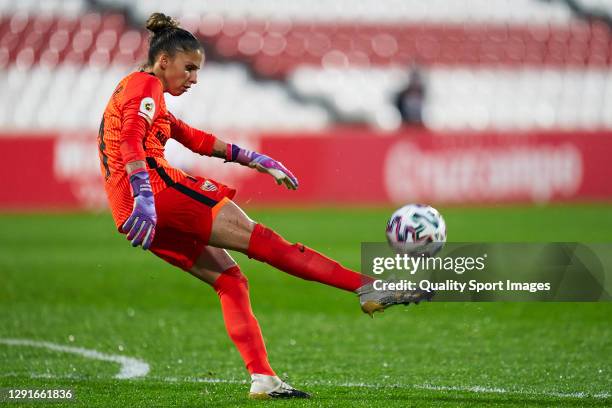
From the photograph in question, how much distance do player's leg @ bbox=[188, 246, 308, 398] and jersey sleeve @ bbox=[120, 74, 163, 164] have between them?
73 centimetres

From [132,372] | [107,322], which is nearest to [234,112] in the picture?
[107,322]

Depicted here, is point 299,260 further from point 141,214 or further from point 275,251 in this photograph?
point 141,214

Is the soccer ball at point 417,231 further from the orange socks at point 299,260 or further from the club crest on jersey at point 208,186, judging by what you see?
the club crest on jersey at point 208,186

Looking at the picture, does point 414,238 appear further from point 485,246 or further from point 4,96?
point 4,96

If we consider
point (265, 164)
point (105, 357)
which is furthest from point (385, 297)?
point (105, 357)

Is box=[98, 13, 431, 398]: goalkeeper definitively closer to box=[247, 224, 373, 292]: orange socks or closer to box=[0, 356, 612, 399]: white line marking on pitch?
box=[247, 224, 373, 292]: orange socks

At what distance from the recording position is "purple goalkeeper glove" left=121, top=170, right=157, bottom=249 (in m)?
4.50

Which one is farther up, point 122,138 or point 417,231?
point 122,138

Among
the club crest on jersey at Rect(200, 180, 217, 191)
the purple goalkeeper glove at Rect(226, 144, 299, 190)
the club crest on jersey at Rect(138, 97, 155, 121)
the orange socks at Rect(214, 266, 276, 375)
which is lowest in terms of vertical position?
the orange socks at Rect(214, 266, 276, 375)

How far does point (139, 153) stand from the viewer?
4.57 metres

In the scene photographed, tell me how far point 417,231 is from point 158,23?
1659 mm

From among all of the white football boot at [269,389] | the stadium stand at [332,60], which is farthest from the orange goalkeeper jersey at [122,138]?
the stadium stand at [332,60]

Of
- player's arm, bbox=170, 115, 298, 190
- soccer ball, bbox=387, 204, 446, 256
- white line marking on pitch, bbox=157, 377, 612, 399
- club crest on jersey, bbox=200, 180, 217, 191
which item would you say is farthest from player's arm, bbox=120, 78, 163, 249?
soccer ball, bbox=387, 204, 446, 256

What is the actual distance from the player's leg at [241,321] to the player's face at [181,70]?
2.71 feet
